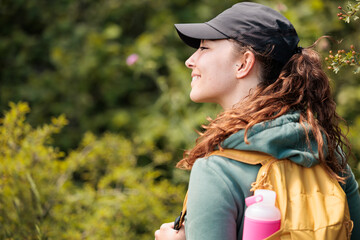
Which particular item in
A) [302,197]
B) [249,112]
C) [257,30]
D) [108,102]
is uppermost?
[257,30]

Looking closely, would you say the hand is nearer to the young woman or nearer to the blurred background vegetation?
the young woman

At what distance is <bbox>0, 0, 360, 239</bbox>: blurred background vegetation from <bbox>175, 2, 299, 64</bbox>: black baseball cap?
5.06 ft

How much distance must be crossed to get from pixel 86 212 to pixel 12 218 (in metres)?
0.74

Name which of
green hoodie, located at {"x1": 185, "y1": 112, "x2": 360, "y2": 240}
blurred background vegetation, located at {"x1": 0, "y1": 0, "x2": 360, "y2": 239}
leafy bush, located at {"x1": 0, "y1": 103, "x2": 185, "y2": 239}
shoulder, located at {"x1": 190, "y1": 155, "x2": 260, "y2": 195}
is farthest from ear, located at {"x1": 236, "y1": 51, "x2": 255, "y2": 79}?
blurred background vegetation, located at {"x1": 0, "y1": 0, "x2": 360, "y2": 239}

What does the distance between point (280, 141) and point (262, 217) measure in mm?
231

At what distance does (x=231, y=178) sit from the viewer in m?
1.19

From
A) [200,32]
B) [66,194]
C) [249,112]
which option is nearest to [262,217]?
[249,112]

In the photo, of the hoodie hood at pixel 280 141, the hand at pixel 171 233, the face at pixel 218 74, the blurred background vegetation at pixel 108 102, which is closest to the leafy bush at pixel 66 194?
the blurred background vegetation at pixel 108 102

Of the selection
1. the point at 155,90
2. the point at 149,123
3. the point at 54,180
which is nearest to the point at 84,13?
the point at 155,90

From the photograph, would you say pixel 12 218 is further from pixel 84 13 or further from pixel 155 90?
pixel 84 13

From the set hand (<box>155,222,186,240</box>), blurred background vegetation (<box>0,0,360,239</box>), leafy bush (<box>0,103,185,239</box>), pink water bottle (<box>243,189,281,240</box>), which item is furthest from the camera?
blurred background vegetation (<box>0,0,360,239</box>)

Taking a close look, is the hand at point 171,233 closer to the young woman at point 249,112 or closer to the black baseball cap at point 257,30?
the young woman at point 249,112

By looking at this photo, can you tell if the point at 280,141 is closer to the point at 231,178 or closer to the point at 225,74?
the point at 231,178

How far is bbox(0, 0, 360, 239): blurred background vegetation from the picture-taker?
273cm
